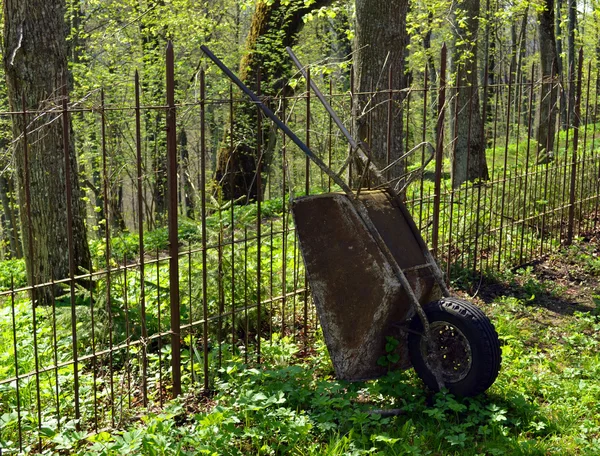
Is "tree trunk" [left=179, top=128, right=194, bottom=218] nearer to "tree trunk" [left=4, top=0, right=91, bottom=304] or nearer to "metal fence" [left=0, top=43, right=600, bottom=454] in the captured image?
"metal fence" [left=0, top=43, right=600, bottom=454]

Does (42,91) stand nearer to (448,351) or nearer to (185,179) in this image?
(448,351)

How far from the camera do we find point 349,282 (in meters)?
4.49

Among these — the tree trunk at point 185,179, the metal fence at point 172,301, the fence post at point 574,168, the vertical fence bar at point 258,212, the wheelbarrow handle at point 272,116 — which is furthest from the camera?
the fence post at point 574,168

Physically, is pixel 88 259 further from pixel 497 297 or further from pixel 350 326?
pixel 497 297

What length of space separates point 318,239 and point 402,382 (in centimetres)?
118

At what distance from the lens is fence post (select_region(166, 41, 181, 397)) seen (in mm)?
4160

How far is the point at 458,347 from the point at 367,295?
727 millimetres

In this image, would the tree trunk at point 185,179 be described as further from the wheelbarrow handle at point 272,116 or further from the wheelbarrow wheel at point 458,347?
the wheelbarrow wheel at point 458,347

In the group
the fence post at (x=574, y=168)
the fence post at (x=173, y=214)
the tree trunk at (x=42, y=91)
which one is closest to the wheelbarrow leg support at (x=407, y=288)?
the fence post at (x=173, y=214)

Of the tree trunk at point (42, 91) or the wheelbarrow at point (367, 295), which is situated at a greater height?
the tree trunk at point (42, 91)

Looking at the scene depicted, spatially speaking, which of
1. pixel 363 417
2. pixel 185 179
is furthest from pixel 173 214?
pixel 185 179

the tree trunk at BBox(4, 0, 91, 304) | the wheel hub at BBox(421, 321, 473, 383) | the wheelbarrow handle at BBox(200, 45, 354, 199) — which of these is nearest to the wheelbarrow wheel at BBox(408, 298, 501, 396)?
the wheel hub at BBox(421, 321, 473, 383)

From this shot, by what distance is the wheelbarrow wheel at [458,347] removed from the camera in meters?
4.19

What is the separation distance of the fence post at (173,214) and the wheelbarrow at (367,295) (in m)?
0.44
